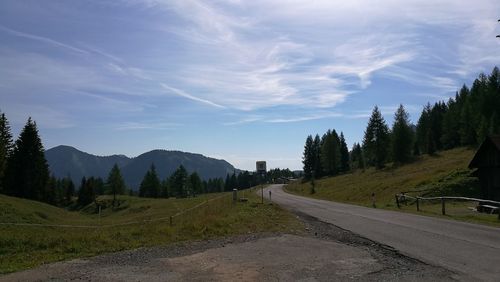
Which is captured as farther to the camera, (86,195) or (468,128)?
(86,195)

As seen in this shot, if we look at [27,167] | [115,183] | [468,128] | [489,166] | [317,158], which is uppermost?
[468,128]

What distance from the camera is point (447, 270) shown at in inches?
380

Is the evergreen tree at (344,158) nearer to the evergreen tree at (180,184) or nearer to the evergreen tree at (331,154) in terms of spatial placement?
the evergreen tree at (331,154)

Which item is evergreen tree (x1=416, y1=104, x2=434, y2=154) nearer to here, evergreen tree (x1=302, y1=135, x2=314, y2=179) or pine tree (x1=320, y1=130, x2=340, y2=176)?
pine tree (x1=320, y1=130, x2=340, y2=176)

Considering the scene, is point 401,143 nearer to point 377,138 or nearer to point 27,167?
point 377,138

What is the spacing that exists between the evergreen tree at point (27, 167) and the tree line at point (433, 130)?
49.9m

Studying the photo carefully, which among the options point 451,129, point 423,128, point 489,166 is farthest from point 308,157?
point 489,166

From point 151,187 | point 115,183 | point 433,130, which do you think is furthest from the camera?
point 151,187

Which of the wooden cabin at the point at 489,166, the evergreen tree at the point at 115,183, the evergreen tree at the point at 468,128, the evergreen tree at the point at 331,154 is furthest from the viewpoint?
the evergreen tree at the point at 331,154

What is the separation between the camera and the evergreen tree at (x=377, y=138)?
10606 centimetres

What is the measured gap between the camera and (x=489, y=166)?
124 ft

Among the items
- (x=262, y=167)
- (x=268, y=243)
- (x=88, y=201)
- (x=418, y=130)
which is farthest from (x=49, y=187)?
(x=418, y=130)

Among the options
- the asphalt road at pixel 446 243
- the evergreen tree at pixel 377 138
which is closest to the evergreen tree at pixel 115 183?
the evergreen tree at pixel 377 138

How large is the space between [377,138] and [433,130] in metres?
26.7
